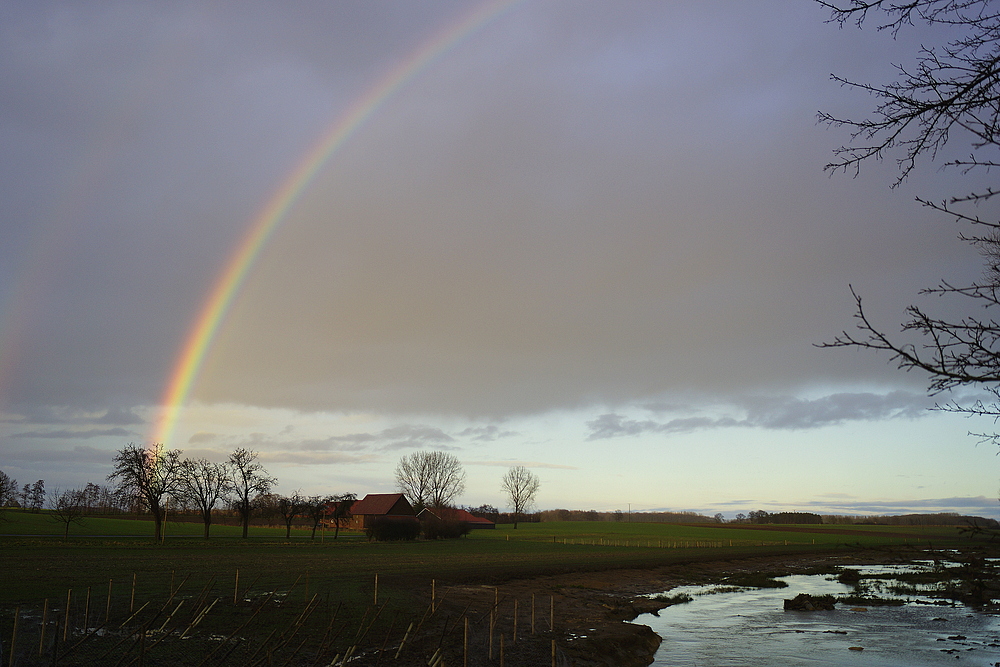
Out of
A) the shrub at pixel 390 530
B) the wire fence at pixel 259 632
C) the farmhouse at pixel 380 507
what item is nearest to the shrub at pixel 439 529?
the shrub at pixel 390 530

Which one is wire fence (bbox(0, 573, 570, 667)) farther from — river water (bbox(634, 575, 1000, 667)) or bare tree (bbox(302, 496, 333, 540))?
bare tree (bbox(302, 496, 333, 540))

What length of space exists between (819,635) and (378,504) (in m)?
97.1

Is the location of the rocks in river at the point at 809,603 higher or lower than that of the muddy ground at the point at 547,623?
lower

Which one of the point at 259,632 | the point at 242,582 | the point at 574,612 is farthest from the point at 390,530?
the point at 259,632

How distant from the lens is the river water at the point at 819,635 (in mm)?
22562

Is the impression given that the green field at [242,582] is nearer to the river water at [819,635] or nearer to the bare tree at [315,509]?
the river water at [819,635]

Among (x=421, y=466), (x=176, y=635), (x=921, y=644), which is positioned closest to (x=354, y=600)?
(x=176, y=635)

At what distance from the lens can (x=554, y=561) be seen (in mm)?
47312

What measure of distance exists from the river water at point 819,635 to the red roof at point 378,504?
8132 cm

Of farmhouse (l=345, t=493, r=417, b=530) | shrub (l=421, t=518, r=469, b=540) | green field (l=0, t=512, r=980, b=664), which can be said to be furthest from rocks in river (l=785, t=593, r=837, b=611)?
farmhouse (l=345, t=493, r=417, b=530)

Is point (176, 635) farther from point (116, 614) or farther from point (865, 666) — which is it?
point (865, 666)

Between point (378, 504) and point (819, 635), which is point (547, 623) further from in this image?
point (378, 504)

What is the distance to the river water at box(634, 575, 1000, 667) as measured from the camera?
2256 centimetres

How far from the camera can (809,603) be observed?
35031 millimetres
